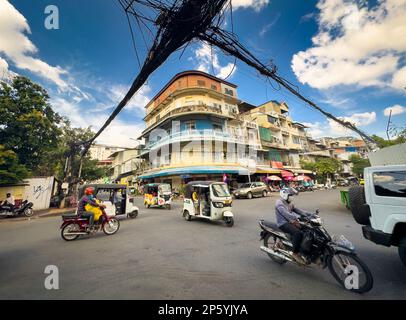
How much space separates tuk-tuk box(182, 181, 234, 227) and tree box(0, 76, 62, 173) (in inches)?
585

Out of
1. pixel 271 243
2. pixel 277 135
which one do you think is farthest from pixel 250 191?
pixel 277 135

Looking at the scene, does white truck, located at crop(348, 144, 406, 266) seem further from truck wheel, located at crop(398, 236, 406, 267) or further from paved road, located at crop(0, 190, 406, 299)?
paved road, located at crop(0, 190, 406, 299)

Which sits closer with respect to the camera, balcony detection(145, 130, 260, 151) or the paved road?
the paved road

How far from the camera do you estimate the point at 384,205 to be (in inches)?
132

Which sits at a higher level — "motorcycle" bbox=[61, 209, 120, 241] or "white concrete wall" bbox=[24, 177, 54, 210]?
"white concrete wall" bbox=[24, 177, 54, 210]

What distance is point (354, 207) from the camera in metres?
3.98

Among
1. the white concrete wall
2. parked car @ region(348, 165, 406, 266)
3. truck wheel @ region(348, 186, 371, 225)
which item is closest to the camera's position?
parked car @ region(348, 165, 406, 266)

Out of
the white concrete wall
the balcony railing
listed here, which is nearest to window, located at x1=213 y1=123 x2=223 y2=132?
the balcony railing

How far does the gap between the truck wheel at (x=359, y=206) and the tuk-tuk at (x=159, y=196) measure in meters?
11.6

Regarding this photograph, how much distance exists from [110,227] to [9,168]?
37.1 ft

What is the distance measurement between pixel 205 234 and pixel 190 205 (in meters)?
2.58

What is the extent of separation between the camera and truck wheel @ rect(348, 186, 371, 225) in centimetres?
372

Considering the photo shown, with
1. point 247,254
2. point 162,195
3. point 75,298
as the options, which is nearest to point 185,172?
point 162,195
